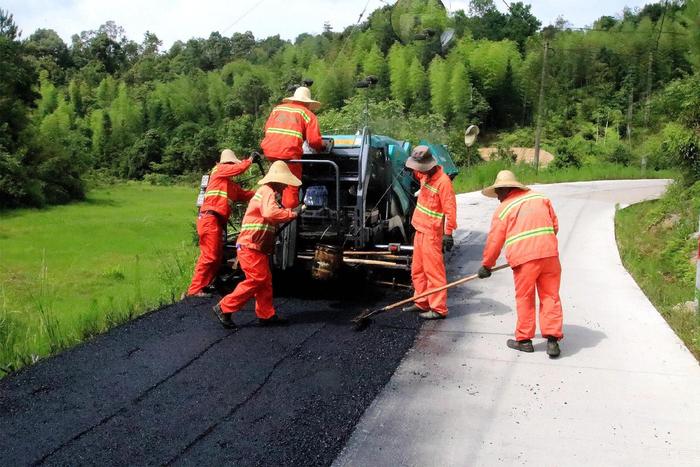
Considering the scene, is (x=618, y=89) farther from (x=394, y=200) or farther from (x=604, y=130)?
(x=394, y=200)

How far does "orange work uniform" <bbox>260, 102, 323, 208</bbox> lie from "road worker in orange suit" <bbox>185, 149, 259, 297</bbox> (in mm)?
367

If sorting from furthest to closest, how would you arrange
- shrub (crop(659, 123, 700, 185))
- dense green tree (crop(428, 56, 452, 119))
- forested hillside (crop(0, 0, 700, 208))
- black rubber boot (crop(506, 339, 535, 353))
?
dense green tree (crop(428, 56, 452, 119)) → forested hillside (crop(0, 0, 700, 208)) → shrub (crop(659, 123, 700, 185)) → black rubber boot (crop(506, 339, 535, 353))

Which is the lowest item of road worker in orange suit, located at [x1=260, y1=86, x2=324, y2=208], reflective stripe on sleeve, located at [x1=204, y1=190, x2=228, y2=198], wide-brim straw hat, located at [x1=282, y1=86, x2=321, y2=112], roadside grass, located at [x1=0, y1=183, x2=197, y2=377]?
roadside grass, located at [x1=0, y1=183, x2=197, y2=377]

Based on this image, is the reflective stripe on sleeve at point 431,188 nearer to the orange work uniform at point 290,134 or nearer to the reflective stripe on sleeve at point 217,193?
the orange work uniform at point 290,134

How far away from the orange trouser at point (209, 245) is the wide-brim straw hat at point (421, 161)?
211 centimetres

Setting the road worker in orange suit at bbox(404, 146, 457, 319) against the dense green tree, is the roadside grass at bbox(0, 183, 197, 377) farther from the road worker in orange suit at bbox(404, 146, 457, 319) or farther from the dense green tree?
the dense green tree

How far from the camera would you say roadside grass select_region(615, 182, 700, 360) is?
648cm

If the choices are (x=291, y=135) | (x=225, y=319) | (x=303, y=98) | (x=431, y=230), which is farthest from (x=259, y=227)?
(x=303, y=98)

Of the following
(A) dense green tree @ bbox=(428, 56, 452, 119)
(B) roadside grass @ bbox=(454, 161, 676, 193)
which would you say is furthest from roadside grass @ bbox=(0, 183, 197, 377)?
(A) dense green tree @ bbox=(428, 56, 452, 119)

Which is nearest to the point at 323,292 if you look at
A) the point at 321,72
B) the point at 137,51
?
the point at 321,72

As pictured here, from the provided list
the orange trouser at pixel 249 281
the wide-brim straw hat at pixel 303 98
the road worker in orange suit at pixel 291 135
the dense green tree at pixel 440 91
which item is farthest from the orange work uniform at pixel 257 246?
the dense green tree at pixel 440 91

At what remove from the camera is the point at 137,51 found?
9131cm

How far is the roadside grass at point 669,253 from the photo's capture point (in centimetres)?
648

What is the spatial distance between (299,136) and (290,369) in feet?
8.96
